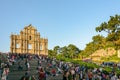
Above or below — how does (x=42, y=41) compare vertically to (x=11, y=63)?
above

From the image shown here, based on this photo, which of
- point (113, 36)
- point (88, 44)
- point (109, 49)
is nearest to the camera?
point (113, 36)

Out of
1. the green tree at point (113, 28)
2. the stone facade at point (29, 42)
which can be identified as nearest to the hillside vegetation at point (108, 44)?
the green tree at point (113, 28)

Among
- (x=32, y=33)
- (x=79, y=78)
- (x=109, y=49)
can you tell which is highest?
(x=32, y=33)

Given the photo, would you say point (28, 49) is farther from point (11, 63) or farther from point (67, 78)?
point (67, 78)

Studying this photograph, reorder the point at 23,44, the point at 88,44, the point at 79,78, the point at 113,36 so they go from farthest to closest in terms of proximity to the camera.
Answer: the point at 88,44 < the point at 23,44 < the point at 113,36 < the point at 79,78

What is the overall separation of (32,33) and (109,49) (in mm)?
22735

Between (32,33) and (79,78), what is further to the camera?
(32,33)

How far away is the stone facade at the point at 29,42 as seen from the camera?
84.6m

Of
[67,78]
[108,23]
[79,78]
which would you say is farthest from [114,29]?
[67,78]

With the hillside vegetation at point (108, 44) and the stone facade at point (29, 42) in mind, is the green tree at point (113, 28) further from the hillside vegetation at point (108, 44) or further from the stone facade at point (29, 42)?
the stone facade at point (29, 42)

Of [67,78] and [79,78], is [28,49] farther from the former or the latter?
[67,78]

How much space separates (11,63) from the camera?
39125mm

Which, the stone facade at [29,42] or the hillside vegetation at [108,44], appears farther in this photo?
the stone facade at [29,42]

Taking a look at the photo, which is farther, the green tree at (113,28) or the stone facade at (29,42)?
the stone facade at (29,42)
